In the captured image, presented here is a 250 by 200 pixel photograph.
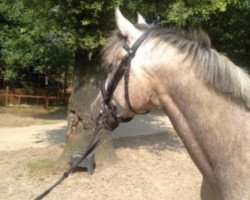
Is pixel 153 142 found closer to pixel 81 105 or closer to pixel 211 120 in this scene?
pixel 81 105

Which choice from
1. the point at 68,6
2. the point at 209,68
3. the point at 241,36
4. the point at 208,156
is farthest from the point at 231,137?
the point at 241,36

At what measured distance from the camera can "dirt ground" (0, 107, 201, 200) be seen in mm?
6848

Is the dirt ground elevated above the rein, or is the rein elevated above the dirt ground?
the rein

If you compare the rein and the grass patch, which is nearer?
the rein

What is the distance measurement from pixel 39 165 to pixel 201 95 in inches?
243

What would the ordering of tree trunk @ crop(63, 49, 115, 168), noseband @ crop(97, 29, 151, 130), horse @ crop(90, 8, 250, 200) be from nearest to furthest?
horse @ crop(90, 8, 250, 200) → noseband @ crop(97, 29, 151, 130) → tree trunk @ crop(63, 49, 115, 168)

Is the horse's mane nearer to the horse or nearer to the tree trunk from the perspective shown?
the horse

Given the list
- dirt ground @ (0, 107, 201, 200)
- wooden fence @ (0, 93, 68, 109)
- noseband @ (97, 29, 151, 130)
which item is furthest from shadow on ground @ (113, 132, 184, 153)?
wooden fence @ (0, 93, 68, 109)

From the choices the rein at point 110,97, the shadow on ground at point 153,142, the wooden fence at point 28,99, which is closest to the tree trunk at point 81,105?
the shadow on ground at point 153,142

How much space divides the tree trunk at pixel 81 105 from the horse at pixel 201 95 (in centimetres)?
544

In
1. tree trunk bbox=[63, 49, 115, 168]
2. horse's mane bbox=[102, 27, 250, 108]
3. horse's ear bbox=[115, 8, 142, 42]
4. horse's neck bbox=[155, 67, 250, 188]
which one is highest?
horse's ear bbox=[115, 8, 142, 42]

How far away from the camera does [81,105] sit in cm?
808

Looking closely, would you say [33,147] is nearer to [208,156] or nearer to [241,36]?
[208,156]

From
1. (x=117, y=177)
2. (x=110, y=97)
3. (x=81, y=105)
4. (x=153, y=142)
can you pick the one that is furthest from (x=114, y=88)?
(x=153, y=142)
